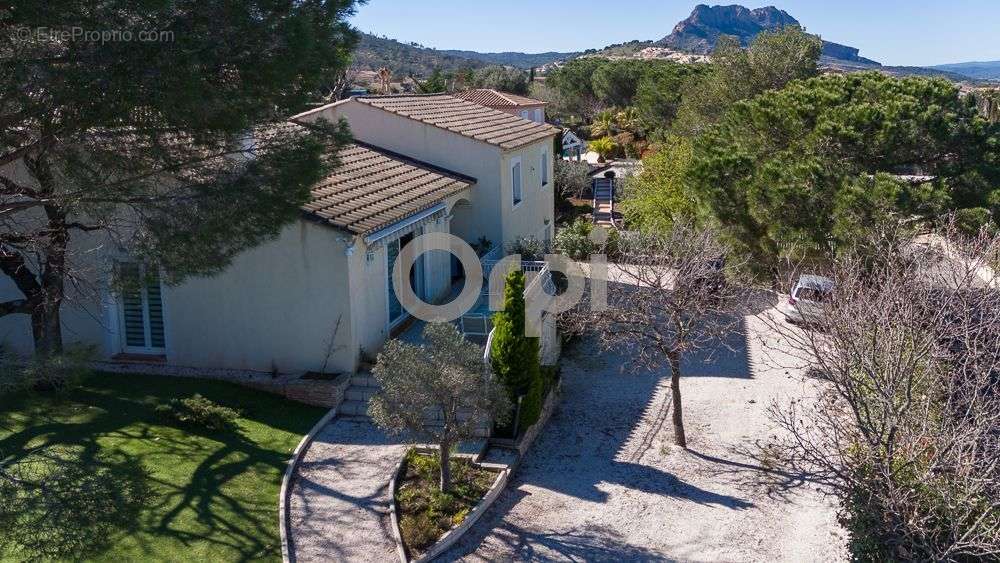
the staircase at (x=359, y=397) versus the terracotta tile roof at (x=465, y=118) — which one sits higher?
the terracotta tile roof at (x=465, y=118)

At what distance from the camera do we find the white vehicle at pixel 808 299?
53.2ft

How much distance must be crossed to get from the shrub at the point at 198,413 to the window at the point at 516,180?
1668 cm

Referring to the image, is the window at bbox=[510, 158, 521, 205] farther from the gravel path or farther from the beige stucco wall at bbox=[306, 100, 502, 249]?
the gravel path

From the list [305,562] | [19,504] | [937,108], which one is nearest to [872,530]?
[305,562]

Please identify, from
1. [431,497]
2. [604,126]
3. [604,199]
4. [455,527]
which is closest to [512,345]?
[431,497]

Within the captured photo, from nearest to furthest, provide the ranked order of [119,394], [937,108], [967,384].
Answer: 1. [967,384]
2. [119,394]
3. [937,108]

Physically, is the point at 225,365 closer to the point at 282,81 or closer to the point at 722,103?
the point at 282,81

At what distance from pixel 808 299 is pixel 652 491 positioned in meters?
5.85

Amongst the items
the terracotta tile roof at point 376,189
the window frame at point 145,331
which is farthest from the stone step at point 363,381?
the window frame at point 145,331

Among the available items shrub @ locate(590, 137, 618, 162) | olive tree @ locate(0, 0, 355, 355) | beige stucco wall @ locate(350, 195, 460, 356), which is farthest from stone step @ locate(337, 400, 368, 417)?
shrub @ locate(590, 137, 618, 162)

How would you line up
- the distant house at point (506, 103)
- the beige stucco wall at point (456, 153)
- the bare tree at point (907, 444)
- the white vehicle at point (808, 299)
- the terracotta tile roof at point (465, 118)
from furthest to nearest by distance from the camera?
the distant house at point (506, 103) → the terracotta tile roof at point (465, 118) → the beige stucco wall at point (456, 153) → the white vehicle at point (808, 299) → the bare tree at point (907, 444)

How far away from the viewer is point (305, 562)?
13.7m

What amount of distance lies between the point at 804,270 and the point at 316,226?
16737mm

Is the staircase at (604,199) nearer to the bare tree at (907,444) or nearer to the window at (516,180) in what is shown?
the window at (516,180)
